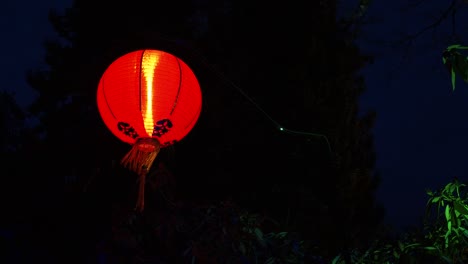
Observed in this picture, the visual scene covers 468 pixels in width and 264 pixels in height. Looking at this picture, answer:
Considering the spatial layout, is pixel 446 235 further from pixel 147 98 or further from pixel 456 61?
pixel 147 98

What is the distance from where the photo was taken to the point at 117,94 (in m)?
3.51

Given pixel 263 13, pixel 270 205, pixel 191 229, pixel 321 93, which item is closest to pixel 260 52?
pixel 263 13

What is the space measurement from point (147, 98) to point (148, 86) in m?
0.10

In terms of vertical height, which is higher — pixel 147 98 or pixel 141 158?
pixel 147 98

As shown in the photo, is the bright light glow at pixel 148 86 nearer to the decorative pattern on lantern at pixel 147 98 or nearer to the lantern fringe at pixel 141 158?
the decorative pattern on lantern at pixel 147 98

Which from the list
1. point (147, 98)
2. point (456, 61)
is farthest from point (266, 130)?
point (456, 61)

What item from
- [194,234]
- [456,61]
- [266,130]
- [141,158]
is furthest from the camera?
[266,130]

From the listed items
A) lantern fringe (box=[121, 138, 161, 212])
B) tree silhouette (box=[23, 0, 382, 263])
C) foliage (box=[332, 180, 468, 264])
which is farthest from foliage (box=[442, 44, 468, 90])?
tree silhouette (box=[23, 0, 382, 263])

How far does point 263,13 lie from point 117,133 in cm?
398

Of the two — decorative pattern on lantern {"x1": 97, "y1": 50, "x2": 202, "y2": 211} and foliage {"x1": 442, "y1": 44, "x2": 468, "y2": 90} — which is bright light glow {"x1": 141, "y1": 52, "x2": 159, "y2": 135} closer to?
decorative pattern on lantern {"x1": 97, "y1": 50, "x2": 202, "y2": 211}

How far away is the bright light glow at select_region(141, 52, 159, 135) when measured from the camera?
3.47 metres

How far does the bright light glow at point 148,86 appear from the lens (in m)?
3.47

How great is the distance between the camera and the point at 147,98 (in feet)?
11.4

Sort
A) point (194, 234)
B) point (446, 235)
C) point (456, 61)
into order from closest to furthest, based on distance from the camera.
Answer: point (456, 61) → point (446, 235) → point (194, 234)
